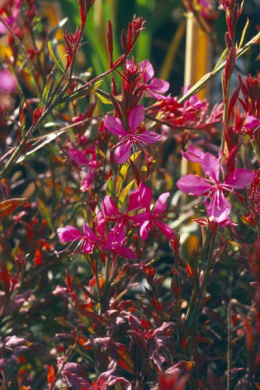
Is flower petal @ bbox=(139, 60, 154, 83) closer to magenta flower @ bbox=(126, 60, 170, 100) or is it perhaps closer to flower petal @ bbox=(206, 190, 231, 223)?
magenta flower @ bbox=(126, 60, 170, 100)

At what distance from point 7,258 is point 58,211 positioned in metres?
0.16

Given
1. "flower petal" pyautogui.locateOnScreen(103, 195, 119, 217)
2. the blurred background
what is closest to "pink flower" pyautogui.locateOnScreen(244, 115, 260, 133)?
"flower petal" pyautogui.locateOnScreen(103, 195, 119, 217)

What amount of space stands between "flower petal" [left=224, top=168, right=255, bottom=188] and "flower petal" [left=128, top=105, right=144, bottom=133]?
6.2 inches

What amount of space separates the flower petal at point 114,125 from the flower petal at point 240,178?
0.18 metres

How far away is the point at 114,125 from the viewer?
2.84 feet

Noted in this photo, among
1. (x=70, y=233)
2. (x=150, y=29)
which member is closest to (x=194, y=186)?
(x=70, y=233)

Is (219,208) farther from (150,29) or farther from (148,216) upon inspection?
(150,29)

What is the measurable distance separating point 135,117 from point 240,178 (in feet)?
0.59

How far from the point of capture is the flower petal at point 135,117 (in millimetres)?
847

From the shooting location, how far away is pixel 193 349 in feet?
3.13

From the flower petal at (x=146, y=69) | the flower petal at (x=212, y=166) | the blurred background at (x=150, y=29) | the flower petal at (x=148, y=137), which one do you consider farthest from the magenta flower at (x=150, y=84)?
the blurred background at (x=150, y=29)

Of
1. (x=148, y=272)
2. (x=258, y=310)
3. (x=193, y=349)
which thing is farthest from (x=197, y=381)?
(x=258, y=310)

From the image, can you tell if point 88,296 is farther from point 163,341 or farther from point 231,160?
point 231,160

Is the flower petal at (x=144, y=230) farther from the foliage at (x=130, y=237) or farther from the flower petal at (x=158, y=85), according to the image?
the flower petal at (x=158, y=85)
